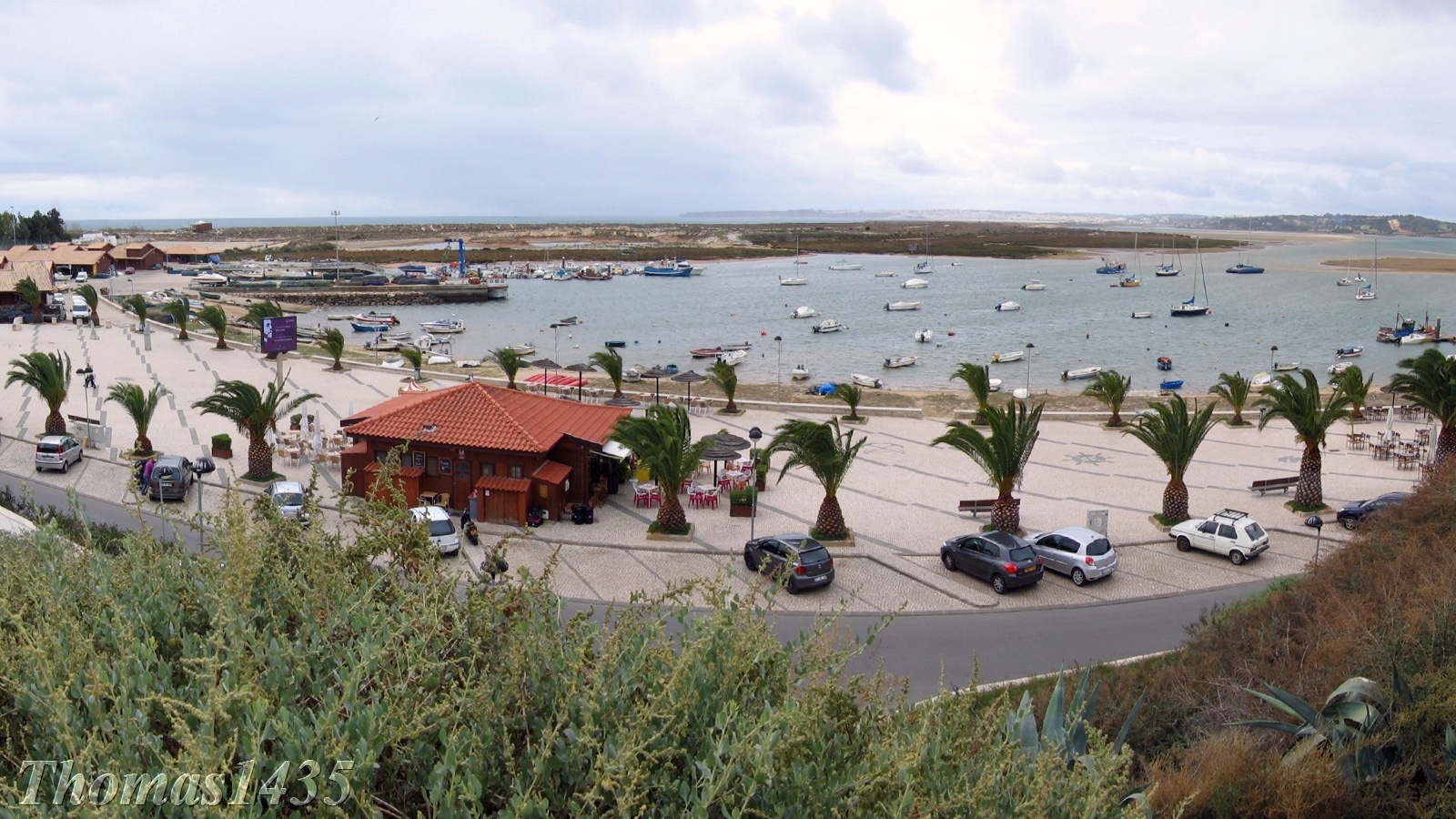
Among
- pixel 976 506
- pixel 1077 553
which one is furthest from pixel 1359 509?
pixel 976 506

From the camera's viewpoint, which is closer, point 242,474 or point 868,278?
point 242,474

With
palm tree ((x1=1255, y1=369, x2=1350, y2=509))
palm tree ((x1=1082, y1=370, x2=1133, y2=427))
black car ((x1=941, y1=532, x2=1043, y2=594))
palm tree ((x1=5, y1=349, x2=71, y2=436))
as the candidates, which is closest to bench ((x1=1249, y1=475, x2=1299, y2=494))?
palm tree ((x1=1255, y1=369, x2=1350, y2=509))

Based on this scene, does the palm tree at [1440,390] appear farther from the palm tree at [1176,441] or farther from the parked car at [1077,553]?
the parked car at [1077,553]

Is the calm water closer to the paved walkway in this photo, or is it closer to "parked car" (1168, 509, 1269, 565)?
the paved walkway

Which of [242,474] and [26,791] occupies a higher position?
[26,791]

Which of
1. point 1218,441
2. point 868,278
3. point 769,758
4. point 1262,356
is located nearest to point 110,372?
point 1218,441

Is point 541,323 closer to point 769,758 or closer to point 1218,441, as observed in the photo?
point 1218,441

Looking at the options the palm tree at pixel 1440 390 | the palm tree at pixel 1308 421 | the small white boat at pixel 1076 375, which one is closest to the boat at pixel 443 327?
the small white boat at pixel 1076 375

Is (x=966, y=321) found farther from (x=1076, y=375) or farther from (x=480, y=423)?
(x=480, y=423)
